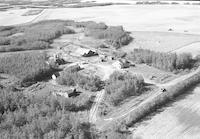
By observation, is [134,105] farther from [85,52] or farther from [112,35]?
[112,35]

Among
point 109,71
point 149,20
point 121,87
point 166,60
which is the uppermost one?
point 149,20

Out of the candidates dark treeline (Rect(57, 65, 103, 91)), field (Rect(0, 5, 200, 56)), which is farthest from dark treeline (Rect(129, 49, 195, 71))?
dark treeline (Rect(57, 65, 103, 91))

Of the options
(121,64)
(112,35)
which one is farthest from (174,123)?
(112,35)

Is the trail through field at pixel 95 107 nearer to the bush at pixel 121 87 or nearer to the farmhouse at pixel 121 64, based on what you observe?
the bush at pixel 121 87

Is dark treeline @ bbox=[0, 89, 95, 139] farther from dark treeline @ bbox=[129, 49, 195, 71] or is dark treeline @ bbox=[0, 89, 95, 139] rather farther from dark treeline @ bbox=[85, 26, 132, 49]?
dark treeline @ bbox=[85, 26, 132, 49]

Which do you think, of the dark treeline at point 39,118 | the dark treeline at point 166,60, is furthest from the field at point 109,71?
the dark treeline at point 39,118

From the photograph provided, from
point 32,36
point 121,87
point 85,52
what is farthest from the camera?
point 32,36

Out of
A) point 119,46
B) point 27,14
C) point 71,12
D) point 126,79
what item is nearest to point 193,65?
point 126,79
